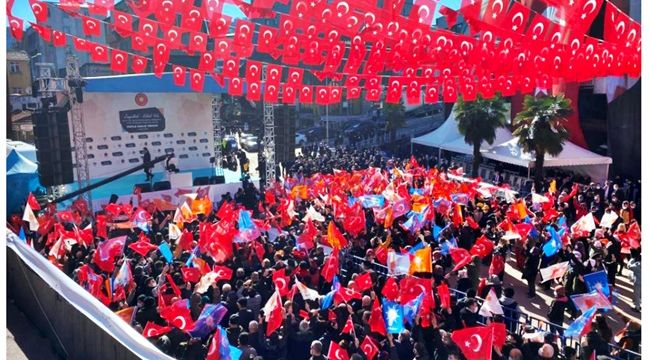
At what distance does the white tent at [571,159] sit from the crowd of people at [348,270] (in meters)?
4.38

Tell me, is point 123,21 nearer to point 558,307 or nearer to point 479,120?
point 558,307

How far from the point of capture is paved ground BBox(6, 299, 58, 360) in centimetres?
887

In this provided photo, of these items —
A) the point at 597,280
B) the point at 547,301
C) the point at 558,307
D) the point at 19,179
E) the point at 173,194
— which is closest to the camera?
the point at 597,280

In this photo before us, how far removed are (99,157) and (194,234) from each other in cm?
1268

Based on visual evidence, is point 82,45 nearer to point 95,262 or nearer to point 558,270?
point 95,262

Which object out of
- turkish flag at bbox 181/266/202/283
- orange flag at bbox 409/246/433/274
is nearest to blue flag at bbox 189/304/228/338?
turkish flag at bbox 181/266/202/283

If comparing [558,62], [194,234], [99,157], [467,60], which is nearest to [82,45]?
[194,234]

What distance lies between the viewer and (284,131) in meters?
22.1

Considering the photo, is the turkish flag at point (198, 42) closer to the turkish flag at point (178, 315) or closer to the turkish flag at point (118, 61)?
the turkish flag at point (118, 61)

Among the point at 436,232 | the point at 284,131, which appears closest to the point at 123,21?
the point at 436,232

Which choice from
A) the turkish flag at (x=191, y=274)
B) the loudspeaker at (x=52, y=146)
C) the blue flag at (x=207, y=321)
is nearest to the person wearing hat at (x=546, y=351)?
the blue flag at (x=207, y=321)

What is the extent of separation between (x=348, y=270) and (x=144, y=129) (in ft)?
51.5

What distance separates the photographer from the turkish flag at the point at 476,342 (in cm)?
620

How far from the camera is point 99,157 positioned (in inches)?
Result: 896
